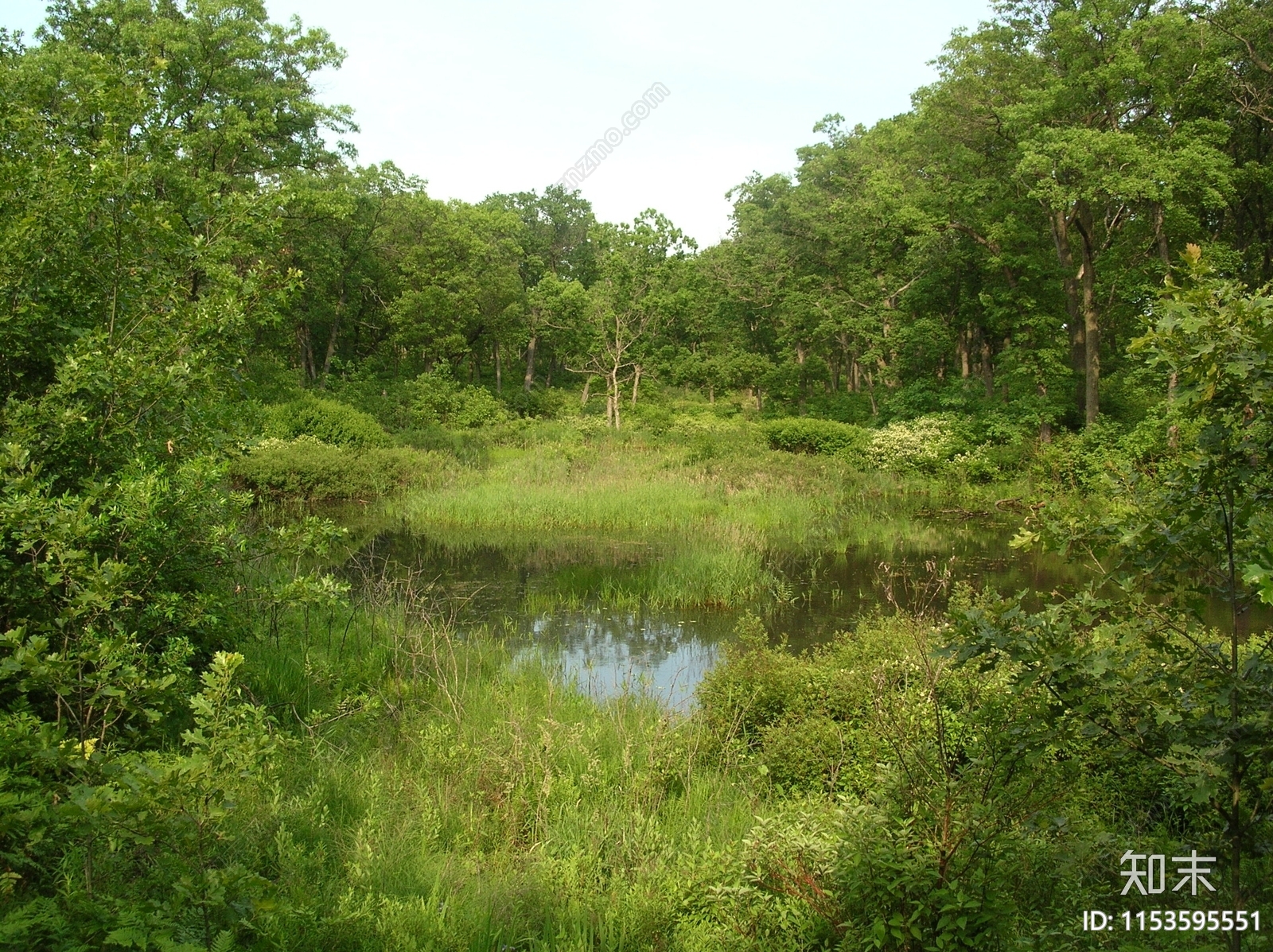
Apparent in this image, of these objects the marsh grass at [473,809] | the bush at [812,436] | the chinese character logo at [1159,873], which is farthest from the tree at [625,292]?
the chinese character logo at [1159,873]

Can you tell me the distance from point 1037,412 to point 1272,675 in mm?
22476

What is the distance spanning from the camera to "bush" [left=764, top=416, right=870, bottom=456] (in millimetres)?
25641

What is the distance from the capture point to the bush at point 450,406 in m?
33.6

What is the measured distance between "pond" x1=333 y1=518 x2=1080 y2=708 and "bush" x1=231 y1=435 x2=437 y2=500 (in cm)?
432

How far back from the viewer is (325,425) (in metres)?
22.7

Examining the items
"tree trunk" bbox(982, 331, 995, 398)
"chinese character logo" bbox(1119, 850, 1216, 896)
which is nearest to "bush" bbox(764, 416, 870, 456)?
"tree trunk" bbox(982, 331, 995, 398)

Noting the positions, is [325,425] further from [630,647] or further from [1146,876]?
[1146,876]

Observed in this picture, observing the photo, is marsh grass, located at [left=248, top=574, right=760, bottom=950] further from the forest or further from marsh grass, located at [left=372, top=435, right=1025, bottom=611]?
marsh grass, located at [left=372, top=435, right=1025, bottom=611]

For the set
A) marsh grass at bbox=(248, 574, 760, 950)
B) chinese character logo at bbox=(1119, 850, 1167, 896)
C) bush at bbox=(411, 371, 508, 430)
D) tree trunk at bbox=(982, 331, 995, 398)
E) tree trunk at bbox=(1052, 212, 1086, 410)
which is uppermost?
tree trunk at bbox=(1052, 212, 1086, 410)

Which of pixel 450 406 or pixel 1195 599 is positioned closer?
pixel 1195 599

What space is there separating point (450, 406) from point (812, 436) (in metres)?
15.6

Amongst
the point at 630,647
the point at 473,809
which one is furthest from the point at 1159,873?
the point at 630,647

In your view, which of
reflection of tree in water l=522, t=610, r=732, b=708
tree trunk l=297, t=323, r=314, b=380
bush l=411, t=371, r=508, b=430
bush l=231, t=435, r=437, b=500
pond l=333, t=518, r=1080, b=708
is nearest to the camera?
reflection of tree in water l=522, t=610, r=732, b=708

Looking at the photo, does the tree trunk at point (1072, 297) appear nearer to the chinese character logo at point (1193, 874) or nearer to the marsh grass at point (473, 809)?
the marsh grass at point (473, 809)
